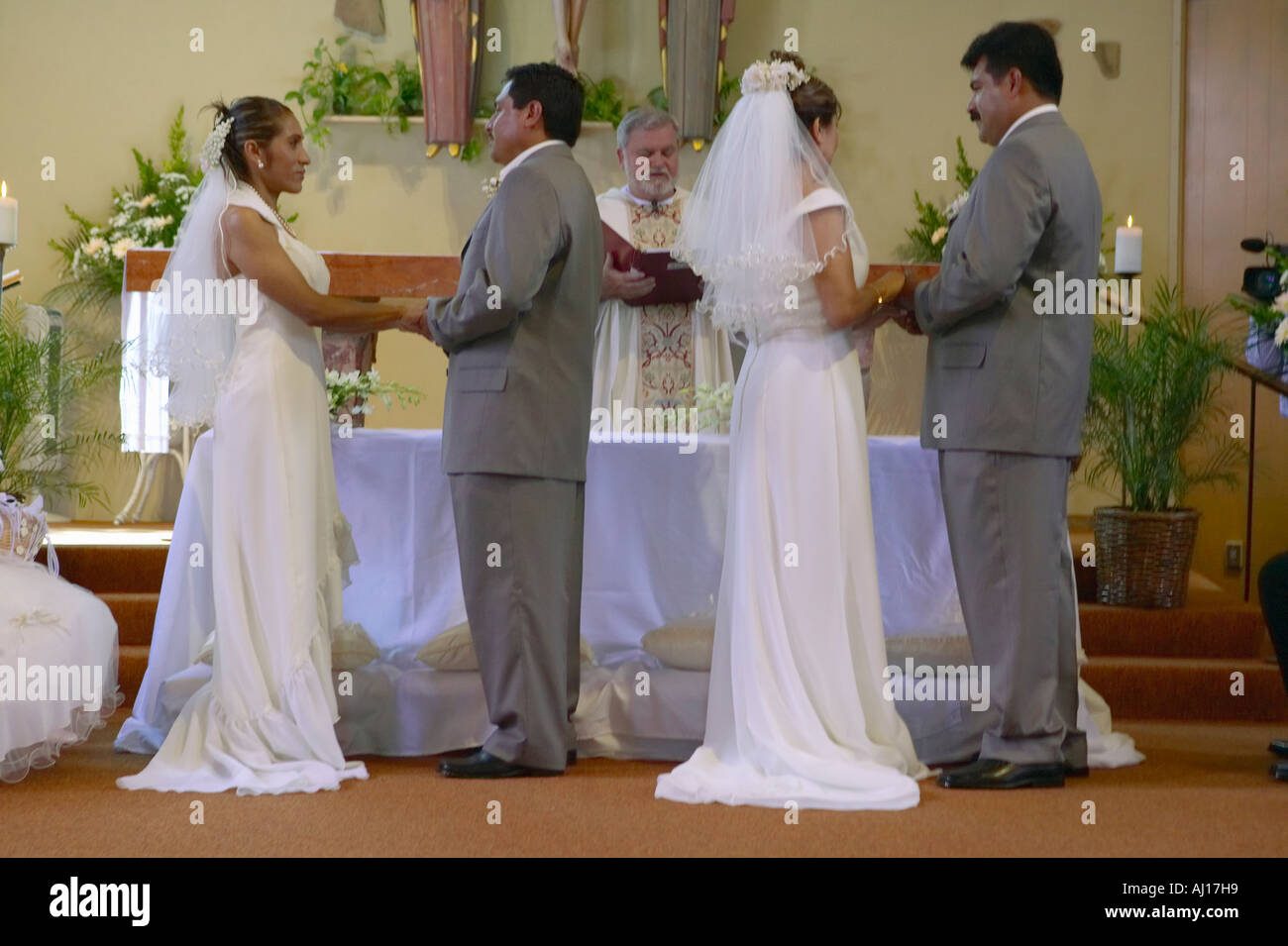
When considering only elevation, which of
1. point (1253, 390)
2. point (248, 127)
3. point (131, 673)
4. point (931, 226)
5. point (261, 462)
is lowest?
point (131, 673)

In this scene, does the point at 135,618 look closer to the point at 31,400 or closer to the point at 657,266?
the point at 31,400

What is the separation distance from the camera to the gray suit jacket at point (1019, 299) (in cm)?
361

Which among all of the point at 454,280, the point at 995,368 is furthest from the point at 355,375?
the point at 995,368

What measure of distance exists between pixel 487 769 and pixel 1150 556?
2.50 meters

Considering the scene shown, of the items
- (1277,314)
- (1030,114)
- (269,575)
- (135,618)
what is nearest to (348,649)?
(269,575)

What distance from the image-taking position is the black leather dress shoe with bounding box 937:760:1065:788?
144 inches

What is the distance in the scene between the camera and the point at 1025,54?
12.2 feet

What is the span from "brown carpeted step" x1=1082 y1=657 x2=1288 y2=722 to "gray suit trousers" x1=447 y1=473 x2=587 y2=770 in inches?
75.4

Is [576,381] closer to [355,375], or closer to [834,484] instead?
[834,484]

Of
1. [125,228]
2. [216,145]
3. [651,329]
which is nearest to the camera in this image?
[216,145]

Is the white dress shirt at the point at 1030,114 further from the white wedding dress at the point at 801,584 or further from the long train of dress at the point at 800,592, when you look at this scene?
the long train of dress at the point at 800,592

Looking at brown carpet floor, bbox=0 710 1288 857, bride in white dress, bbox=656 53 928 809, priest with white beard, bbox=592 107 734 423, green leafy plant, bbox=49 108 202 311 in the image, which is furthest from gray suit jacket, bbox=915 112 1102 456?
green leafy plant, bbox=49 108 202 311
